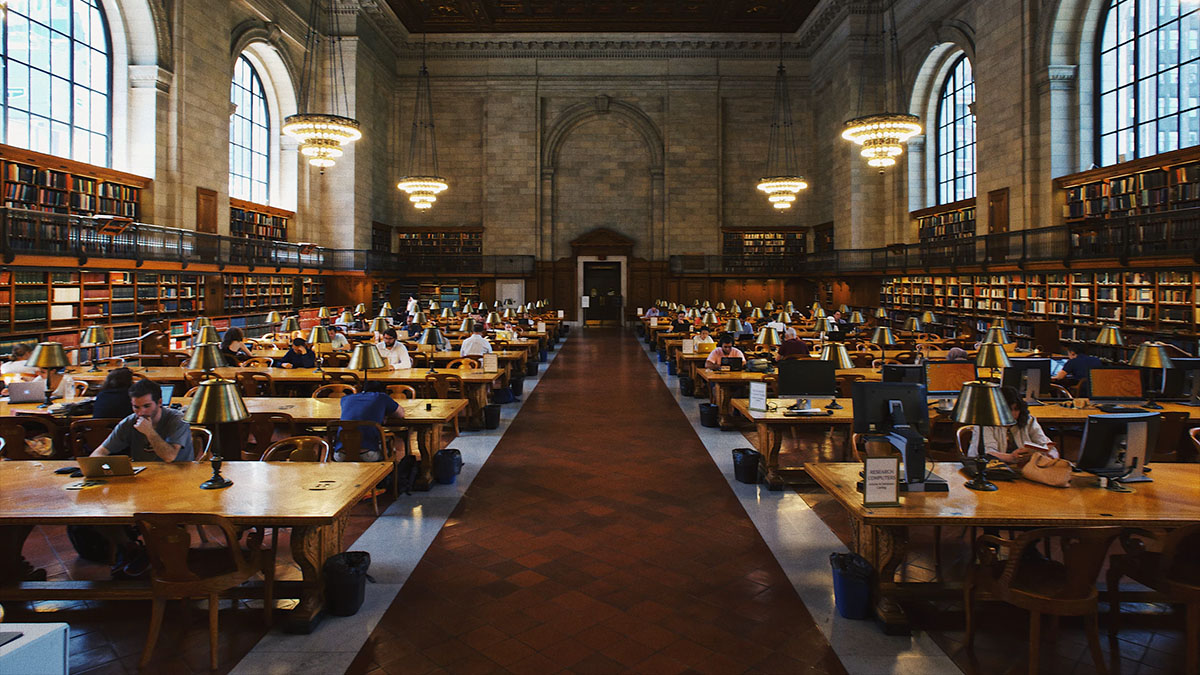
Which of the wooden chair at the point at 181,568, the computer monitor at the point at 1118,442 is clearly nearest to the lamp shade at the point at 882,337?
the computer monitor at the point at 1118,442

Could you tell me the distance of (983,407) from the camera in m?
3.38

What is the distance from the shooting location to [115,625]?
3443mm

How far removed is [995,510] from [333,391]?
18.9 feet

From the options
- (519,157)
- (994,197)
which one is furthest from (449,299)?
(994,197)

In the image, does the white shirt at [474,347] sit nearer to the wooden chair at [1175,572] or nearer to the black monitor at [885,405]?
the black monitor at [885,405]

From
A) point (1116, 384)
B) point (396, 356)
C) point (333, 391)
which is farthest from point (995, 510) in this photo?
point (396, 356)

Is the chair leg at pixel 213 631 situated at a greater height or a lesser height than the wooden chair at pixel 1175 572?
lesser

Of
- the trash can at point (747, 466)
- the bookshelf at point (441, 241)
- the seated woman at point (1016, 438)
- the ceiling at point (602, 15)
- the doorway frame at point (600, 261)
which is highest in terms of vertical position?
the ceiling at point (602, 15)

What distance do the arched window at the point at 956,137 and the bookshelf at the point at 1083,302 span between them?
10.3 ft

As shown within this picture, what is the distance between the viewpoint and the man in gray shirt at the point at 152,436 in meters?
4.11

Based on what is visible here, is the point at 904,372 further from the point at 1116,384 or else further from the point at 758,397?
the point at 1116,384

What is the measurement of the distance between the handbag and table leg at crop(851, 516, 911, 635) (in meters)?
0.79

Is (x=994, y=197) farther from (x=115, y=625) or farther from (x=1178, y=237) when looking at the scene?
(x=115, y=625)

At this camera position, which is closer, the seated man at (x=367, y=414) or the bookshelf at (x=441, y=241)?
the seated man at (x=367, y=414)
